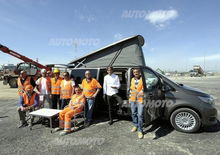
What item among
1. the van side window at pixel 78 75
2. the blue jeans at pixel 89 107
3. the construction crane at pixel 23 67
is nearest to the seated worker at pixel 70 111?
the blue jeans at pixel 89 107

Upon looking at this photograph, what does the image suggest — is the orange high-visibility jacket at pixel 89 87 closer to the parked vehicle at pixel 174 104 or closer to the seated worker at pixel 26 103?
the parked vehicle at pixel 174 104

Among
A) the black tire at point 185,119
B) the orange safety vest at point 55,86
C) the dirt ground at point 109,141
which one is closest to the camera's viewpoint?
the dirt ground at point 109,141

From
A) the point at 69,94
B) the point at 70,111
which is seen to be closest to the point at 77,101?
the point at 70,111

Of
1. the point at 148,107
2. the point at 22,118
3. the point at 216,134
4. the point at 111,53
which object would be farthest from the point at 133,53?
the point at 22,118

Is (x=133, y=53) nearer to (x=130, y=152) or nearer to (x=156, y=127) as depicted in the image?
(x=156, y=127)

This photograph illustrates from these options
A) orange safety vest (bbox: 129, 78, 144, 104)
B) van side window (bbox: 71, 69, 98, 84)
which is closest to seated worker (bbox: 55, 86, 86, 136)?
van side window (bbox: 71, 69, 98, 84)

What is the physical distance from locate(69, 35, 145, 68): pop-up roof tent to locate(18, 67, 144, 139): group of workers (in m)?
1.41

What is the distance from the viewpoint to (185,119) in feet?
10.8

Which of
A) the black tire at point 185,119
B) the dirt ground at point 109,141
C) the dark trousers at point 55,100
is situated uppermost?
the dark trousers at point 55,100

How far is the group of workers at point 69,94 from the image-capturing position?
338 cm

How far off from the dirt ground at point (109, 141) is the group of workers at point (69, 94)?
0.30 meters

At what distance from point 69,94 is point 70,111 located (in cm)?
67

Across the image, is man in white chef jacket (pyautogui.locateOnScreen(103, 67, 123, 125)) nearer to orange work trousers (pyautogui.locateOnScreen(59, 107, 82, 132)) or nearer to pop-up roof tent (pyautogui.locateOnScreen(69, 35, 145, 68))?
orange work trousers (pyautogui.locateOnScreen(59, 107, 82, 132))

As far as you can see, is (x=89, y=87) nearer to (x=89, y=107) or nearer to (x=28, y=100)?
(x=89, y=107)
